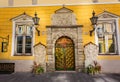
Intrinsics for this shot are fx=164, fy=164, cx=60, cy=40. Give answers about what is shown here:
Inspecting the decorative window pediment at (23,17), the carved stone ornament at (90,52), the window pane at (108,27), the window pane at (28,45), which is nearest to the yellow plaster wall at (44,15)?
the decorative window pediment at (23,17)

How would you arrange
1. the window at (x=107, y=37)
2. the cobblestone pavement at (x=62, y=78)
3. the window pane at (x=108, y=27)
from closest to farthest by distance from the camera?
the cobblestone pavement at (x=62, y=78), the window at (x=107, y=37), the window pane at (x=108, y=27)

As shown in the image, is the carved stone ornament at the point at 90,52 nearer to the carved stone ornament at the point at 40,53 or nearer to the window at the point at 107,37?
the window at the point at 107,37

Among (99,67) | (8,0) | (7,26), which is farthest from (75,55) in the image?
(8,0)

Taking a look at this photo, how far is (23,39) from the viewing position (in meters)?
11.5

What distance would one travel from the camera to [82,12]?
11156 mm

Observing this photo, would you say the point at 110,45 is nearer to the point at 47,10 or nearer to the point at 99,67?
the point at 99,67

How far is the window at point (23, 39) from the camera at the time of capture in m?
11.3

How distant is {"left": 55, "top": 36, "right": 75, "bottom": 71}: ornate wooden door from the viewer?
1115 cm

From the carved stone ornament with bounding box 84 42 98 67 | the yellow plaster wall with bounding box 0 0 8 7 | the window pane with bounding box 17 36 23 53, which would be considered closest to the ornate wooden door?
the carved stone ornament with bounding box 84 42 98 67

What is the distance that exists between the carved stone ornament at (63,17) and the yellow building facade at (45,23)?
0.82 feet

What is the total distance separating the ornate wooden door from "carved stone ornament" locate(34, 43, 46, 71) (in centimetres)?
88

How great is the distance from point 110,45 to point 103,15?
6.79ft

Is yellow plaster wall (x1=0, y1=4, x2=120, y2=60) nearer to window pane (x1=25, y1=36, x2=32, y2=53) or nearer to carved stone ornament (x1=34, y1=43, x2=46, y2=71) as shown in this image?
carved stone ornament (x1=34, y1=43, x2=46, y2=71)

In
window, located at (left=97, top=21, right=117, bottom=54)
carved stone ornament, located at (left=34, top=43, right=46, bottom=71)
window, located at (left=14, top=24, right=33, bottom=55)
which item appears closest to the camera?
carved stone ornament, located at (left=34, top=43, right=46, bottom=71)
